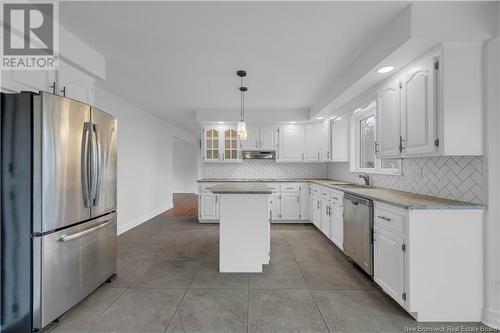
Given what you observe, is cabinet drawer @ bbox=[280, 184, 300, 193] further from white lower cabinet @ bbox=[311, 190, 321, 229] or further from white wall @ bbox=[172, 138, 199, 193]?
white wall @ bbox=[172, 138, 199, 193]

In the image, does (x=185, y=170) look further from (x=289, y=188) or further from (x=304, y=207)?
(x=304, y=207)

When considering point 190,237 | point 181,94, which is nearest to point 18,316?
point 190,237

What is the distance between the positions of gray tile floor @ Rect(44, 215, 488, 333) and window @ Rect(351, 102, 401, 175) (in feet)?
4.89

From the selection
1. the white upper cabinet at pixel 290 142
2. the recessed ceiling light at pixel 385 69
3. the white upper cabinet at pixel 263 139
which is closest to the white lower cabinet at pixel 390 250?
the recessed ceiling light at pixel 385 69

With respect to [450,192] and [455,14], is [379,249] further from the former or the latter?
[455,14]

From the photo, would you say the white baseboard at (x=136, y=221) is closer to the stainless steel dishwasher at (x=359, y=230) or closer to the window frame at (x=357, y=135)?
the stainless steel dishwasher at (x=359, y=230)

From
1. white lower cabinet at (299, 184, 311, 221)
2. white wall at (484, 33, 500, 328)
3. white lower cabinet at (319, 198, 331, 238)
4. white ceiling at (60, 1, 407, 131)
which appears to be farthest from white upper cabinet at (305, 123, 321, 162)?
white wall at (484, 33, 500, 328)

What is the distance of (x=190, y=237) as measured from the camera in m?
4.11

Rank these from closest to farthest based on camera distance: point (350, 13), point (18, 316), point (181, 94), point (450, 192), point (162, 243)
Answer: point (18, 316) → point (350, 13) → point (450, 192) → point (162, 243) → point (181, 94)

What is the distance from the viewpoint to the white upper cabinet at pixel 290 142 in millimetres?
5422

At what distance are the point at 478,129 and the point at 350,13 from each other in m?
1.43

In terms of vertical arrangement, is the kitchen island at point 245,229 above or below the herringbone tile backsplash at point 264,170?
below

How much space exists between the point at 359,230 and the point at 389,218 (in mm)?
575

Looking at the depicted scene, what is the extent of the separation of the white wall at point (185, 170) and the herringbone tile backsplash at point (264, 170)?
439 cm
